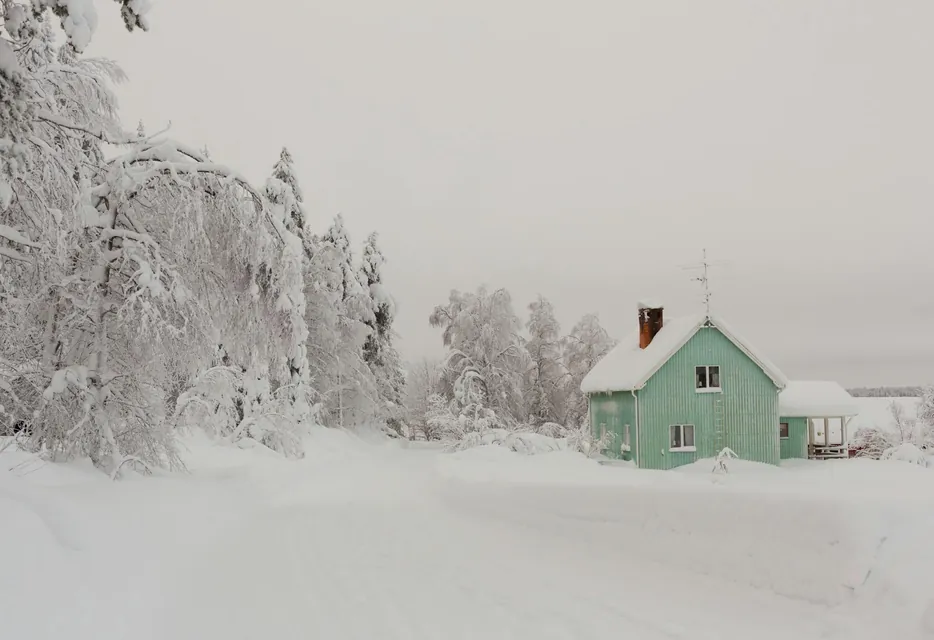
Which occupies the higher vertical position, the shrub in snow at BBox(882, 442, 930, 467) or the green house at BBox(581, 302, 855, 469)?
the green house at BBox(581, 302, 855, 469)

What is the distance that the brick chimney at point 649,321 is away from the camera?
31.0m

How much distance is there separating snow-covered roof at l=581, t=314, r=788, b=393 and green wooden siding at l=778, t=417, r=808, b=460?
3.81 metres

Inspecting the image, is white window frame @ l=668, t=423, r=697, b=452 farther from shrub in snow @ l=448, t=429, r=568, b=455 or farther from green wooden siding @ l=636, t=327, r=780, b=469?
shrub in snow @ l=448, t=429, r=568, b=455

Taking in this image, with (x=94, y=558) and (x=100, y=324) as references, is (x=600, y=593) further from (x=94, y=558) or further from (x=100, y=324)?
(x=100, y=324)

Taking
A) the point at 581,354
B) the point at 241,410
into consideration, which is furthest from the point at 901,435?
the point at 241,410

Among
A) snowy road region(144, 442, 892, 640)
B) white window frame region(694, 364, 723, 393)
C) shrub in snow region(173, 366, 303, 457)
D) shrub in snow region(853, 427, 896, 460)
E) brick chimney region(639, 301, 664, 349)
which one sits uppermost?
brick chimney region(639, 301, 664, 349)

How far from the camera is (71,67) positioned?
10953mm

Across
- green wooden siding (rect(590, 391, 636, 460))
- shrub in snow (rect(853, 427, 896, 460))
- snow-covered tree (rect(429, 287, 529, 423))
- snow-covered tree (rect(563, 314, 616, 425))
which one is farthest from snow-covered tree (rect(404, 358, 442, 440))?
shrub in snow (rect(853, 427, 896, 460))

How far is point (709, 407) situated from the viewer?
28.3m

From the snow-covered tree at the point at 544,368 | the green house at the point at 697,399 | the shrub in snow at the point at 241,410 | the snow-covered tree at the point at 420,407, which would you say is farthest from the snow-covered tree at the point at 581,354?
the shrub in snow at the point at 241,410

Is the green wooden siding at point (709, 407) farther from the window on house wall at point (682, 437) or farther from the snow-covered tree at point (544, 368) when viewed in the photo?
the snow-covered tree at point (544, 368)

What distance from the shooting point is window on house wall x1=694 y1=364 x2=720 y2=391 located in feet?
92.9

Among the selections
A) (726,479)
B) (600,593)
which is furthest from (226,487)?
(726,479)

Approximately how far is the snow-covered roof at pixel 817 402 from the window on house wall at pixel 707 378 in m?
4.26
